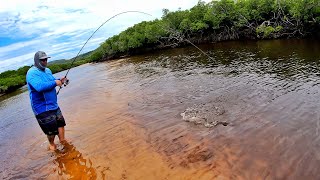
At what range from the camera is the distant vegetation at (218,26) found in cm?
3259

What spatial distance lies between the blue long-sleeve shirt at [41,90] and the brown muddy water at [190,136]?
1410 millimetres

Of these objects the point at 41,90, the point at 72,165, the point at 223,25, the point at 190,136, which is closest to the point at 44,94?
the point at 41,90

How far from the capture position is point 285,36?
111 ft

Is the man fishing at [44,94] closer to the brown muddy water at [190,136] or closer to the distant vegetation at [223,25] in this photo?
the brown muddy water at [190,136]

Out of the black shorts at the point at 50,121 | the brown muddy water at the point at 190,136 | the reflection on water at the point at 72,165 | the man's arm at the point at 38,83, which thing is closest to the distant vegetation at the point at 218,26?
the brown muddy water at the point at 190,136

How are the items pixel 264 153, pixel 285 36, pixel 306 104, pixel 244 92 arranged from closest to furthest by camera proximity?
1. pixel 264 153
2. pixel 306 104
3. pixel 244 92
4. pixel 285 36

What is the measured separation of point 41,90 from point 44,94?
1.05 feet

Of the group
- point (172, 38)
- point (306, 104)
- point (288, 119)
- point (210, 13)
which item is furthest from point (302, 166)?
point (172, 38)

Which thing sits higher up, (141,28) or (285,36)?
(141,28)

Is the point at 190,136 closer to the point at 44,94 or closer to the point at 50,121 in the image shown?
the point at 50,121

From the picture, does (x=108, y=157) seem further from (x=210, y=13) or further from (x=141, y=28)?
(x=141, y=28)

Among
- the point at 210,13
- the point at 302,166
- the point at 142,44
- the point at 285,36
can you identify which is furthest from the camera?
the point at 142,44

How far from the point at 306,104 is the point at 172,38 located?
38870mm

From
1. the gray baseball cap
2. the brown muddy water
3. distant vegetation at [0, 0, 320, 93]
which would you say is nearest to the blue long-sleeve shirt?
the gray baseball cap
